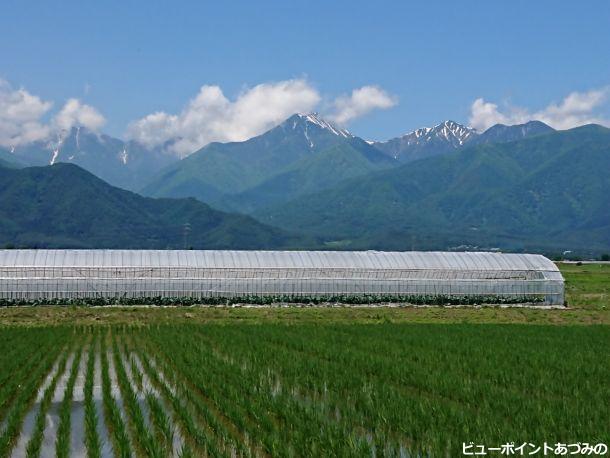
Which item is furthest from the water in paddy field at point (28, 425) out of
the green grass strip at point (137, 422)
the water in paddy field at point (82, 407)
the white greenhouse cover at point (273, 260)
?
the white greenhouse cover at point (273, 260)

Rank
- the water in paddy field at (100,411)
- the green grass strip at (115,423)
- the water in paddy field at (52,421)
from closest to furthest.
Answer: the green grass strip at (115,423) → the water in paddy field at (52,421) → the water in paddy field at (100,411)

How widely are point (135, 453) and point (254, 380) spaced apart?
279 inches

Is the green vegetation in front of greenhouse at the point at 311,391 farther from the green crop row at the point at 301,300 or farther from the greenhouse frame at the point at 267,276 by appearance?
the greenhouse frame at the point at 267,276

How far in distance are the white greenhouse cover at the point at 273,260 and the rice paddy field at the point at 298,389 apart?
15.0 metres

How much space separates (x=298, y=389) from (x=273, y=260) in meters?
35.0

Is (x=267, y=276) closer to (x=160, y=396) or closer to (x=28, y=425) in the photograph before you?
(x=160, y=396)

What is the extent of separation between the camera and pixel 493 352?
28.1 meters

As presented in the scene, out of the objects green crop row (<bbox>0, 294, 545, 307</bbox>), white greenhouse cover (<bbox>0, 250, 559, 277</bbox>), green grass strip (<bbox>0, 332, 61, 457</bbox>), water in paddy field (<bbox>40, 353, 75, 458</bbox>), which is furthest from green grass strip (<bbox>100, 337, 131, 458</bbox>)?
white greenhouse cover (<bbox>0, 250, 559, 277</bbox>)

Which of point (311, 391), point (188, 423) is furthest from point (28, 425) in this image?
point (311, 391)

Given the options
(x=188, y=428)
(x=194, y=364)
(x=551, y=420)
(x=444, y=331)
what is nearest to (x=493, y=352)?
(x=444, y=331)

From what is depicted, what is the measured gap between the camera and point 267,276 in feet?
178

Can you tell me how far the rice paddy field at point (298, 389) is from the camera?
1546 centimetres

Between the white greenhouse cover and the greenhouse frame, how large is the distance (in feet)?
0.22

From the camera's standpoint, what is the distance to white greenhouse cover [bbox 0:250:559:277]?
53406 mm
